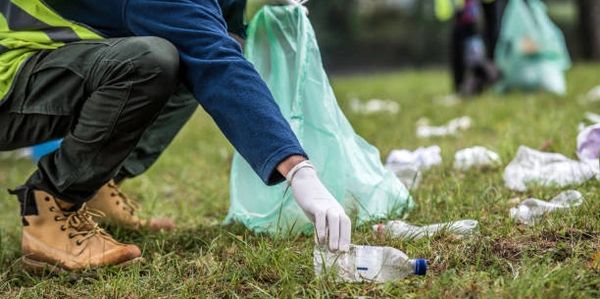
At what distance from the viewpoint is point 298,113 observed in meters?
2.10

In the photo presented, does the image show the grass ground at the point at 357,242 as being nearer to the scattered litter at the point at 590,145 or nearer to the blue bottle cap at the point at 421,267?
the blue bottle cap at the point at 421,267

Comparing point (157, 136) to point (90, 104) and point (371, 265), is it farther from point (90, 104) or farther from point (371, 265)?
point (371, 265)

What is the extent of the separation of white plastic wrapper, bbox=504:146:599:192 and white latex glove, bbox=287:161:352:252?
92 cm

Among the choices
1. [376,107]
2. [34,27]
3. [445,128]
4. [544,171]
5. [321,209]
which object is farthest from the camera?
[376,107]

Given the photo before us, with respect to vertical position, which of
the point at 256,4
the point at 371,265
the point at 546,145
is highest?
the point at 256,4

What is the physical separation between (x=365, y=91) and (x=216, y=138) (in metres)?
2.48

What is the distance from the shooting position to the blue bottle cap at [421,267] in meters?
1.56

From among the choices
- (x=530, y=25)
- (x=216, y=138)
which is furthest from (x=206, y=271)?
(x=530, y=25)

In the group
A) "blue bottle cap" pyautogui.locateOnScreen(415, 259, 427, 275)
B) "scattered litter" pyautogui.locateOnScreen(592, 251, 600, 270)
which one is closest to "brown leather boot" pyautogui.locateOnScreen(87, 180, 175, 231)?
"blue bottle cap" pyautogui.locateOnScreen(415, 259, 427, 275)

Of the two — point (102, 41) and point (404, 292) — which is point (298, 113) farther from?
point (404, 292)

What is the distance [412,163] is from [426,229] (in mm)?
715

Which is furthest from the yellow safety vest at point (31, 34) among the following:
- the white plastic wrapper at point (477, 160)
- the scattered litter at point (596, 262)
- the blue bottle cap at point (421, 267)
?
the white plastic wrapper at point (477, 160)

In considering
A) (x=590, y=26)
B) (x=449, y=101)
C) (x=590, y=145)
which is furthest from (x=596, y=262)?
(x=590, y=26)

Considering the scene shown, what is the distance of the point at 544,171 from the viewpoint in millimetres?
2369
